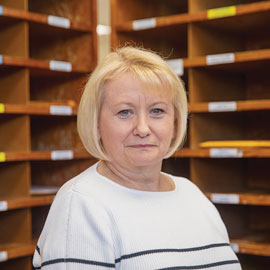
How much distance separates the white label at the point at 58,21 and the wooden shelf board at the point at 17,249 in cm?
134

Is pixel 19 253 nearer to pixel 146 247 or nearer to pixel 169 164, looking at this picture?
pixel 169 164

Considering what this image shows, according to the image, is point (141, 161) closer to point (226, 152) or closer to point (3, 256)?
point (226, 152)

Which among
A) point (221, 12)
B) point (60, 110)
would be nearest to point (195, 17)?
point (221, 12)

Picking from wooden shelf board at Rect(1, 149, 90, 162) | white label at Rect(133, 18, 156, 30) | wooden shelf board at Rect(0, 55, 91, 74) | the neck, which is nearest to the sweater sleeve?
the neck

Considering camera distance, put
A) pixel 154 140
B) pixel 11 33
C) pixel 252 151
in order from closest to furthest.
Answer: pixel 154 140 → pixel 252 151 → pixel 11 33

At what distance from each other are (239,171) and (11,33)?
5.55ft

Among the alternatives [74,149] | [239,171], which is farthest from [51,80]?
[239,171]

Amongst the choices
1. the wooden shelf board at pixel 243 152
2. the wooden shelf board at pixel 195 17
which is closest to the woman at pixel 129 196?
the wooden shelf board at pixel 243 152

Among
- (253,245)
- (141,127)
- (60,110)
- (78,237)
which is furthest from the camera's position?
(60,110)

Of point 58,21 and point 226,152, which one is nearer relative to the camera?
point 226,152

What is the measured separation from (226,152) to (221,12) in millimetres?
792

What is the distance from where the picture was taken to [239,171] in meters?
3.08

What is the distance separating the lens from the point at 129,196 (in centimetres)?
126

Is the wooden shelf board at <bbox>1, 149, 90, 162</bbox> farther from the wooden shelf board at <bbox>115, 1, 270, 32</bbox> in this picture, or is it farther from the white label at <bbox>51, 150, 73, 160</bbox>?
the wooden shelf board at <bbox>115, 1, 270, 32</bbox>
